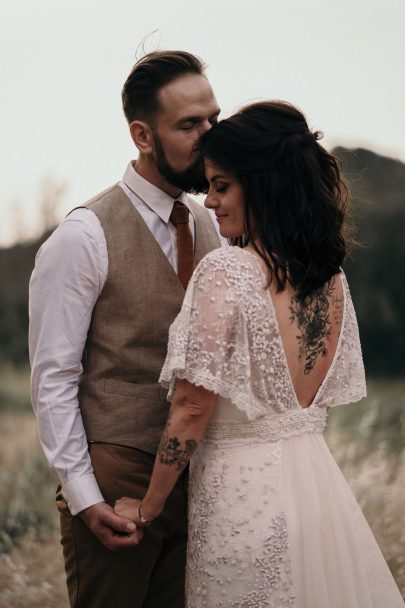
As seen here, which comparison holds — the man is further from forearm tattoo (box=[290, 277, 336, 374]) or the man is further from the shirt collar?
forearm tattoo (box=[290, 277, 336, 374])

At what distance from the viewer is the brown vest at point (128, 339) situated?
2.61 m

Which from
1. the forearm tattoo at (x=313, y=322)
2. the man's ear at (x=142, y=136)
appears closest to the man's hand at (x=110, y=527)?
the forearm tattoo at (x=313, y=322)

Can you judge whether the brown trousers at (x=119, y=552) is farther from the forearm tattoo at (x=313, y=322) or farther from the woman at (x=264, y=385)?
the forearm tattoo at (x=313, y=322)

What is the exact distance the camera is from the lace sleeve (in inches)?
87.6

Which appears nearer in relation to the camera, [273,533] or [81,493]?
[273,533]

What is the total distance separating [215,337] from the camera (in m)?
2.24

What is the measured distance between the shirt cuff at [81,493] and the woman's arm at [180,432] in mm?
238

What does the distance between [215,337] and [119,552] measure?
81cm

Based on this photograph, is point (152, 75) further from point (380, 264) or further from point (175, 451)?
point (380, 264)

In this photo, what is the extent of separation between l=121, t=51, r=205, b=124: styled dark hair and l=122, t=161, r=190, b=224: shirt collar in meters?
0.19

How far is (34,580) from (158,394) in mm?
1976

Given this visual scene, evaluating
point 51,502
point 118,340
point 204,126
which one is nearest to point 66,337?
point 118,340

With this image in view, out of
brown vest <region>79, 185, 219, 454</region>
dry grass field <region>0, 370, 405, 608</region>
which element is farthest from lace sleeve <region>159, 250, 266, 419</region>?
dry grass field <region>0, 370, 405, 608</region>

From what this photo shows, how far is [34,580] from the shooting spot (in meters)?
4.22
